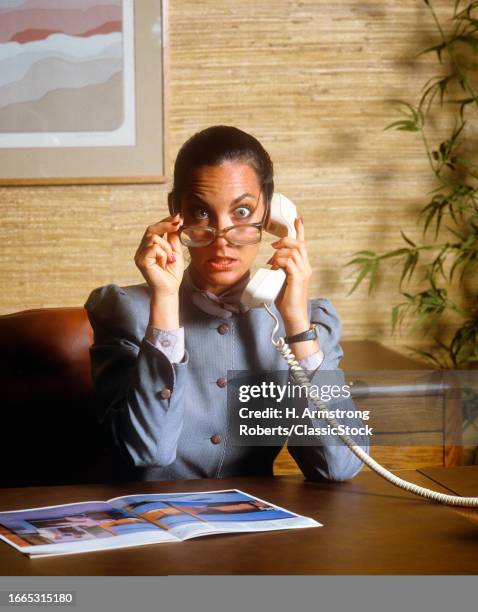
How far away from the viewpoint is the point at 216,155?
4.34 feet

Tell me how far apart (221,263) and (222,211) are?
7 centimetres

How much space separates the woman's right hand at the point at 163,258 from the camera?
1.25 m

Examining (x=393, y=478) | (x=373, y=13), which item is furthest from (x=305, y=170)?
(x=393, y=478)

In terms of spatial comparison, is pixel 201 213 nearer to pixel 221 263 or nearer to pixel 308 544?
pixel 221 263

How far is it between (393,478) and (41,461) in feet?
2.05

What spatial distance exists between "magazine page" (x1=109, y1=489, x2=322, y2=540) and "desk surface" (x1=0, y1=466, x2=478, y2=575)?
2cm

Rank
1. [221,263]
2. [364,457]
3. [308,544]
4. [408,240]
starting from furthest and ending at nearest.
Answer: [408,240]
[221,263]
[364,457]
[308,544]

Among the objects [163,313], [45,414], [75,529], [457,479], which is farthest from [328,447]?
[45,414]

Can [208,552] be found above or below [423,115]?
below

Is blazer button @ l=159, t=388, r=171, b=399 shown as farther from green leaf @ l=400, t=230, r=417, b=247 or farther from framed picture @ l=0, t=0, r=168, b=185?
green leaf @ l=400, t=230, r=417, b=247

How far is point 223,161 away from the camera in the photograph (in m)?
1.32

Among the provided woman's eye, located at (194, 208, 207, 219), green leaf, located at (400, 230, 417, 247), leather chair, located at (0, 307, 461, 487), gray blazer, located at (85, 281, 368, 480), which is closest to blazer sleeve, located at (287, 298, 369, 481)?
gray blazer, located at (85, 281, 368, 480)
